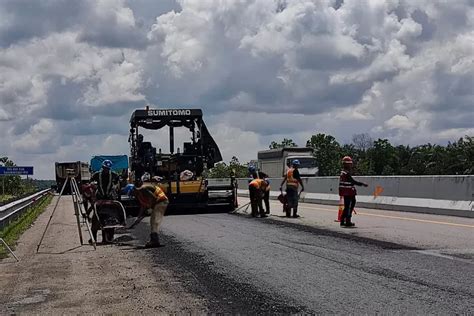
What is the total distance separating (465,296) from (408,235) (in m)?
6.13

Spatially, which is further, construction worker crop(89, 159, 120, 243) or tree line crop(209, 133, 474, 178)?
tree line crop(209, 133, 474, 178)

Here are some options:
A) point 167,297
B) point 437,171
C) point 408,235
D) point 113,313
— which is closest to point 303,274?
point 167,297

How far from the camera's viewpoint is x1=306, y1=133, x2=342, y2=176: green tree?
66.9 meters

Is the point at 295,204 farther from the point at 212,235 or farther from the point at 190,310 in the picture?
the point at 190,310

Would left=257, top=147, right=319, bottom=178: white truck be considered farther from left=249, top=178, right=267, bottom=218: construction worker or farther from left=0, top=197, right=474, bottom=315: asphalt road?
left=0, top=197, right=474, bottom=315: asphalt road

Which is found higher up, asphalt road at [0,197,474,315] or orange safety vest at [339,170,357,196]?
orange safety vest at [339,170,357,196]

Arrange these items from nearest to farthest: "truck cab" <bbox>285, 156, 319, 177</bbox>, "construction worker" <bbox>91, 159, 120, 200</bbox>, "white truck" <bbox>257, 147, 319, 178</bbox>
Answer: "construction worker" <bbox>91, 159, 120, 200</bbox>
"truck cab" <bbox>285, 156, 319, 177</bbox>
"white truck" <bbox>257, 147, 319, 178</bbox>

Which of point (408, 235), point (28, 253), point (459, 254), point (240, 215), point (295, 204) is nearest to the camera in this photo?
point (459, 254)

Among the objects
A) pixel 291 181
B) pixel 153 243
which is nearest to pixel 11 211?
pixel 291 181

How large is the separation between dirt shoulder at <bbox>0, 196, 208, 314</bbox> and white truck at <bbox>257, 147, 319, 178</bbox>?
1311 inches

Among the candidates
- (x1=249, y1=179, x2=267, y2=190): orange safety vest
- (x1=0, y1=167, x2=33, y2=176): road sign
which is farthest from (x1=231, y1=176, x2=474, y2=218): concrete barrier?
(x1=0, y1=167, x2=33, y2=176): road sign

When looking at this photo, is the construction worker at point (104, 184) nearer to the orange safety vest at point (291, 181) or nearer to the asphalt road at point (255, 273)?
the asphalt road at point (255, 273)

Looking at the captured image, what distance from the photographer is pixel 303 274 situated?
29.1 ft

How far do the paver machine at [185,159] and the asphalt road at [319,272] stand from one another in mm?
7628
